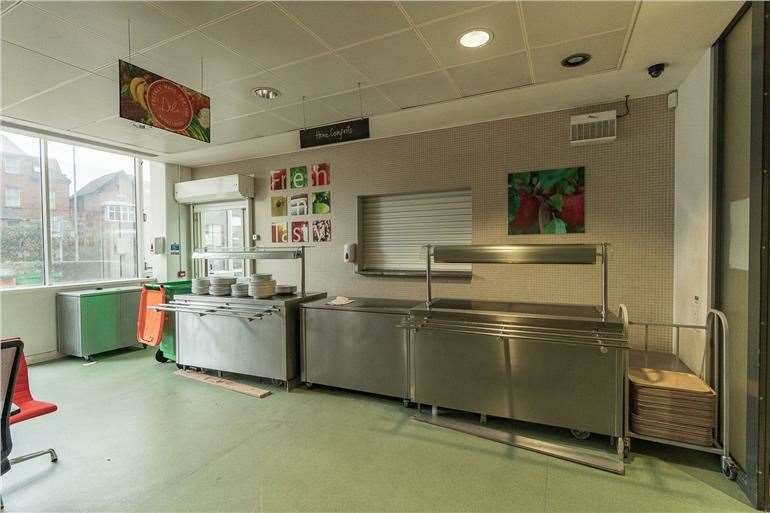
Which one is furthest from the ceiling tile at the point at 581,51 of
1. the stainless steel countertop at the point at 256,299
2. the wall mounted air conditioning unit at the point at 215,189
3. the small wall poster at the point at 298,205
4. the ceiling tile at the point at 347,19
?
the wall mounted air conditioning unit at the point at 215,189

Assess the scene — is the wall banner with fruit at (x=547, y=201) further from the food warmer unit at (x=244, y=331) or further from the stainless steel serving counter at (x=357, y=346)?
the food warmer unit at (x=244, y=331)

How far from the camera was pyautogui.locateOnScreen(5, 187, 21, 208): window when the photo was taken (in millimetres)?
4828

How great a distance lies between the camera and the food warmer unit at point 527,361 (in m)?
2.73

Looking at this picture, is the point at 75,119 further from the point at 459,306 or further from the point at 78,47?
the point at 459,306

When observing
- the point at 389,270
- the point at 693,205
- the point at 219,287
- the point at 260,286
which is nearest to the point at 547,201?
the point at 693,205

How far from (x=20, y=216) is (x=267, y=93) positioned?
412 cm

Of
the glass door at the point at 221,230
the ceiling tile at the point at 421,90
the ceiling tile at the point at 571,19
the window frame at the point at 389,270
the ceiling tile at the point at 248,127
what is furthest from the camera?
the glass door at the point at 221,230

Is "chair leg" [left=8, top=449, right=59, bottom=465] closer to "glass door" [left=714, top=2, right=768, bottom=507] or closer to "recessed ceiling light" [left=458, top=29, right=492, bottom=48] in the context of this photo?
"recessed ceiling light" [left=458, top=29, right=492, bottom=48]

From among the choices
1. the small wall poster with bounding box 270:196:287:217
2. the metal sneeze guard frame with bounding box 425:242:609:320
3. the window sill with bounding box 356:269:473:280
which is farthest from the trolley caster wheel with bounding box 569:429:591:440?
the small wall poster with bounding box 270:196:287:217

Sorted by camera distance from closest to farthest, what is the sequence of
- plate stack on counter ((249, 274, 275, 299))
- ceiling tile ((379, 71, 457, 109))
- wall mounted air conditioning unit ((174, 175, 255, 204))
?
ceiling tile ((379, 71, 457, 109)), plate stack on counter ((249, 274, 275, 299)), wall mounted air conditioning unit ((174, 175, 255, 204))

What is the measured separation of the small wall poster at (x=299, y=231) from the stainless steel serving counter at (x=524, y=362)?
259 cm

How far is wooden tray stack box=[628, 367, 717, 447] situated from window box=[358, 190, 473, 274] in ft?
7.06

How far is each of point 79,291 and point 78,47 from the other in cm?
395

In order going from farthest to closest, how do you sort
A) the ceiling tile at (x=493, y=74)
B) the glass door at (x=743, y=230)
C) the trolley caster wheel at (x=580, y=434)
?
1. the ceiling tile at (x=493, y=74)
2. the trolley caster wheel at (x=580, y=434)
3. the glass door at (x=743, y=230)
